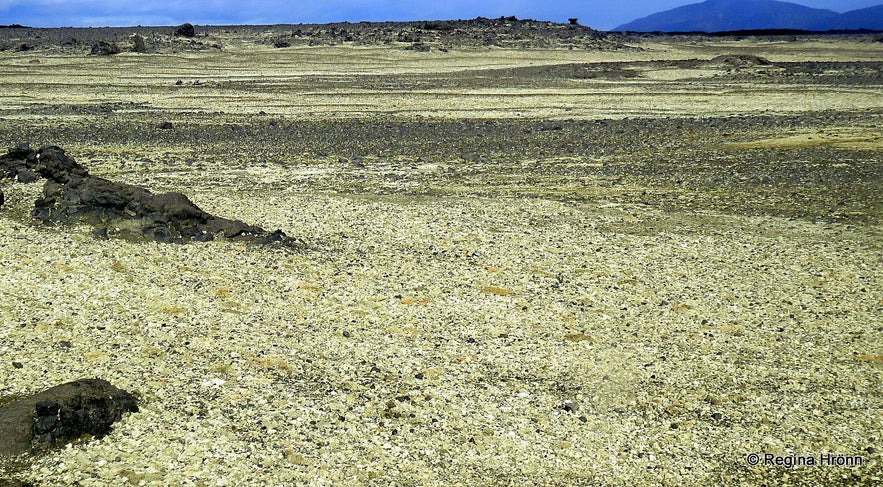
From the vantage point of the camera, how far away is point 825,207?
11688 mm

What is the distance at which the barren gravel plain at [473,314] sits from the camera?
513 cm

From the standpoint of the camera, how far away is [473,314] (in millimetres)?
7535

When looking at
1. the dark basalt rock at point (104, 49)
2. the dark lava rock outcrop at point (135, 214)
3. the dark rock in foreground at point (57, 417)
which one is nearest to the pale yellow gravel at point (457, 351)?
the dark rock in foreground at point (57, 417)

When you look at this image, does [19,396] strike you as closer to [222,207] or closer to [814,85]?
[222,207]

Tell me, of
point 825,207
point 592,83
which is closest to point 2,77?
point 592,83

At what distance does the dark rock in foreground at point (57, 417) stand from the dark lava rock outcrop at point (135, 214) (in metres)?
4.15

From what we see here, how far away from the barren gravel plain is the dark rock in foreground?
120 mm

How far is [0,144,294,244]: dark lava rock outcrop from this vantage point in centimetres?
947

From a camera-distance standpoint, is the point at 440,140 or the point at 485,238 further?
the point at 440,140

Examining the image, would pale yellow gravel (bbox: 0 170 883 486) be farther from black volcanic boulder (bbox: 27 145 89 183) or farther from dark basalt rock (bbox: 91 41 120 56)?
dark basalt rock (bbox: 91 41 120 56)

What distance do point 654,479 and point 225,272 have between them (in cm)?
490

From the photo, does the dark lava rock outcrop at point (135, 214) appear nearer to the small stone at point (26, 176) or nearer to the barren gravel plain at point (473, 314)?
the barren gravel plain at point (473, 314)

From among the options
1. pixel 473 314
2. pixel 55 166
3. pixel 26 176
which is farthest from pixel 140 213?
pixel 473 314

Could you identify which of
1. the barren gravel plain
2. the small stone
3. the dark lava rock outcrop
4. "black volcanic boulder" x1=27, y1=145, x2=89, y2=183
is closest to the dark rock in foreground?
the barren gravel plain
